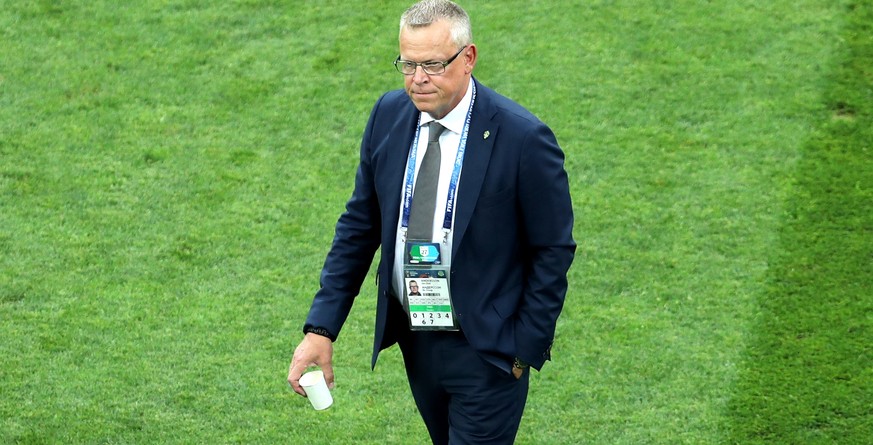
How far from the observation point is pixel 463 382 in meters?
3.71

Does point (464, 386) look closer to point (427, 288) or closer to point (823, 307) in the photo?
point (427, 288)

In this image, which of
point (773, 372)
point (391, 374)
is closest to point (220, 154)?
point (391, 374)

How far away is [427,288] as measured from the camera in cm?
359

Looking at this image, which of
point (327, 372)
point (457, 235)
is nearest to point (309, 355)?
point (327, 372)

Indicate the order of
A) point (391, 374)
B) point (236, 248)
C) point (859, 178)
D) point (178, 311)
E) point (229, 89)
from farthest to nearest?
1. point (229, 89)
2. point (859, 178)
3. point (236, 248)
4. point (178, 311)
5. point (391, 374)

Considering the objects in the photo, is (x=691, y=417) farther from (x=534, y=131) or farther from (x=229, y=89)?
(x=229, y=89)

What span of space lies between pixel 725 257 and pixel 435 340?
2.77m

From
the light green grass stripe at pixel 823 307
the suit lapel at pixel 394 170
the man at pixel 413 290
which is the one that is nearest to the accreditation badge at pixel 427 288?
the man at pixel 413 290

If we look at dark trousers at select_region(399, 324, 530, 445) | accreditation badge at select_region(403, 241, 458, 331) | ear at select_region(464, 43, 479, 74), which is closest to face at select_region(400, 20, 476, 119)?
ear at select_region(464, 43, 479, 74)

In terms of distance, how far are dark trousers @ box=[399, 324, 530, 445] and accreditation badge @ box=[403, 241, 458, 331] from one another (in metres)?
0.07

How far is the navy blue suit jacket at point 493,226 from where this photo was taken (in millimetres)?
3484

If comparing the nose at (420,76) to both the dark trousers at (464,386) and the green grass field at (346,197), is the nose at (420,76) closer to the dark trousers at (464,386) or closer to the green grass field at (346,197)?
the dark trousers at (464,386)

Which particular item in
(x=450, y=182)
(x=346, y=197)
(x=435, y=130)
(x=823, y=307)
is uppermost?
(x=435, y=130)

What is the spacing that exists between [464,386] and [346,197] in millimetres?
2988
